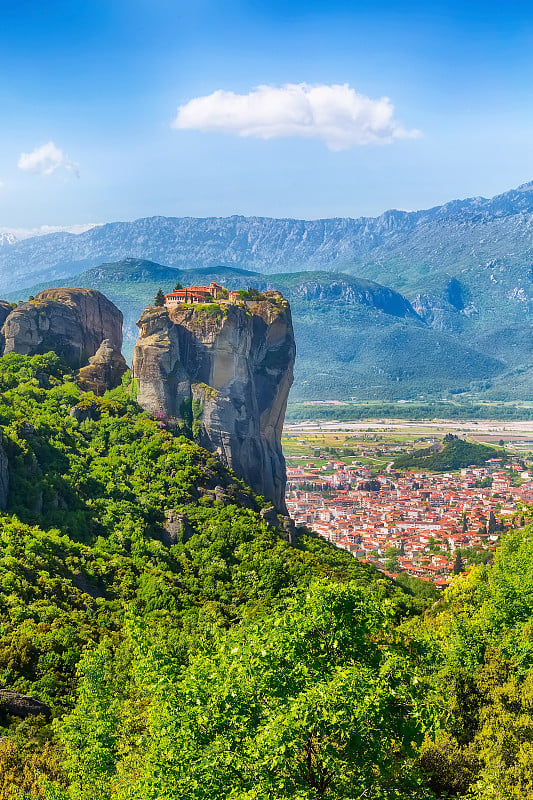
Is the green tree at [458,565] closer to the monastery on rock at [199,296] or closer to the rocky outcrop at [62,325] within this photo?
the monastery on rock at [199,296]

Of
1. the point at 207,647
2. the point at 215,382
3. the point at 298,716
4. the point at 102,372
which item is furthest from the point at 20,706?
the point at 102,372

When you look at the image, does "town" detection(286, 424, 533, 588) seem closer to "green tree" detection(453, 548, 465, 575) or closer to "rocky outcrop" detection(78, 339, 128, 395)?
"green tree" detection(453, 548, 465, 575)

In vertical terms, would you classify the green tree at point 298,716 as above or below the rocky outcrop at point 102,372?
below

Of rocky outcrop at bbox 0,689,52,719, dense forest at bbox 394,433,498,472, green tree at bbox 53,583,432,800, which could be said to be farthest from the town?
green tree at bbox 53,583,432,800

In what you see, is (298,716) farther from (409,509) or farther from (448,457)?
(448,457)

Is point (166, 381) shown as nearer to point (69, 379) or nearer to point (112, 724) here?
point (69, 379)

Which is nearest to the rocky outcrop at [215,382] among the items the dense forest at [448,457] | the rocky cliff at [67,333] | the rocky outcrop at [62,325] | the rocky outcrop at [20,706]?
the rocky cliff at [67,333]
